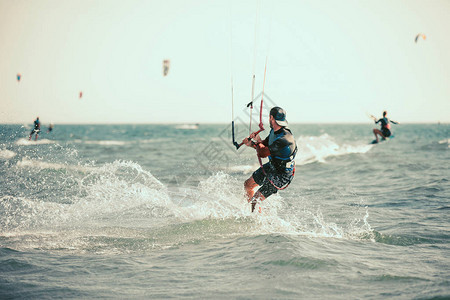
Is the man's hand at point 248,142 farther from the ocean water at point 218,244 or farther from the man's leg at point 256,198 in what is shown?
the ocean water at point 218,244

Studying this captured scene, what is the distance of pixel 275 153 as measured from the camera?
6.14 m

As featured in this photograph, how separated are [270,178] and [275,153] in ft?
1.87

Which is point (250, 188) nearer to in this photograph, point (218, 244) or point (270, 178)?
point (270, 178)

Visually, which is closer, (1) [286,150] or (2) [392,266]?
(2) [392,266]

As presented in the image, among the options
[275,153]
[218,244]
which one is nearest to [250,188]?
[275,153]

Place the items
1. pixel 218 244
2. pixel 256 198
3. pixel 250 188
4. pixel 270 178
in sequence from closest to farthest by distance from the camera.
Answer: pixel 218 244
pixel 270 178
pixel 256 198
pixel 250 188

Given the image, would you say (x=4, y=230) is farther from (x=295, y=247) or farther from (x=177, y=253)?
(x=295, y=247)

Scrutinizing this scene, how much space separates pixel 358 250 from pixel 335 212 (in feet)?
9.39

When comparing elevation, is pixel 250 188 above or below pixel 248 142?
below

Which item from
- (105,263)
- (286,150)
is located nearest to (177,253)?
(105,263)

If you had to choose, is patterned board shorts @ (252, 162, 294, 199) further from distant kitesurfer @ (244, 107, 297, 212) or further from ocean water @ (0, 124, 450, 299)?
ocean water @ (0, 124, 450, 299)

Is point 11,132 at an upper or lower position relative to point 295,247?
upper

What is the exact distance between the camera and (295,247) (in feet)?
17.7

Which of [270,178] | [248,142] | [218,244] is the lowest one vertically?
[218,244]
